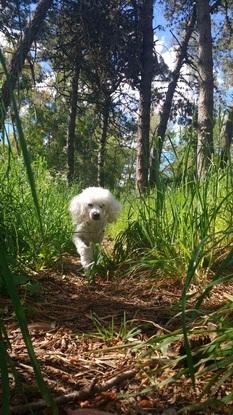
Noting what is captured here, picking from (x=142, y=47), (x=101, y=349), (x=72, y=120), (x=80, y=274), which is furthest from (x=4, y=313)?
(x=72, y=120)

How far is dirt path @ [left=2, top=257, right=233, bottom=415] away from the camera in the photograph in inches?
42.9

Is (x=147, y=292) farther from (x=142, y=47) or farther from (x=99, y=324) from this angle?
(x=142, y=47)

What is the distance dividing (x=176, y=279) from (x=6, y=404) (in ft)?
5.66

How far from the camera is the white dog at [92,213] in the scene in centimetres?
432

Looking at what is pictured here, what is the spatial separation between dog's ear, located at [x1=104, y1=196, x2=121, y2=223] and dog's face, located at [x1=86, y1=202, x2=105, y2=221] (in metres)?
0.08

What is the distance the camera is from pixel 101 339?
1.58 metres

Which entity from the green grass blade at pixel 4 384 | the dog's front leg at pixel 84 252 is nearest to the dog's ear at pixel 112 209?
the dog's front leg at pixel 84 252

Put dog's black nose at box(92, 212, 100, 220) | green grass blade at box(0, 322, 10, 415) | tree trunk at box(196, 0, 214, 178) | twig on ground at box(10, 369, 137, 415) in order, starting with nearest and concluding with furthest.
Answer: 1. green grass blade at box(0, 322, 10, 415)
2. twig on ground at box(10, 369, 137, 415)
3. dog's black nose at box(92, 212, 100, 220)
4. tree trunk at box(196, 0, 214, 178)

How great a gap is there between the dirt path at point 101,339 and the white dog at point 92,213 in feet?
5.50

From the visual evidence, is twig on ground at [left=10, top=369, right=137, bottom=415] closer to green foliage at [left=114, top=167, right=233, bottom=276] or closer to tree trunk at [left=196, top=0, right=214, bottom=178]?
green foliage at [left=114, top=167, right=233, bottom=276]

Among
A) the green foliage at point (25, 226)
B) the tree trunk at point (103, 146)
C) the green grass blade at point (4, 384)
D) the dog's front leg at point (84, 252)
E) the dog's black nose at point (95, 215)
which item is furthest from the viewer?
the tree trunk at point (103, 146)

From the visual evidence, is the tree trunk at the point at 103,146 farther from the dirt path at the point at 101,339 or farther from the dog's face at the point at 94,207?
the dirt path at the point at 101,339

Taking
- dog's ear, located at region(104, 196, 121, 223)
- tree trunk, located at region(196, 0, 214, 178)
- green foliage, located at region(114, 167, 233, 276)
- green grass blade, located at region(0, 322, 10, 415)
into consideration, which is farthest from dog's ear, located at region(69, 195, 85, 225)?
green grass blade, located at region(0, 322, 10, 415)

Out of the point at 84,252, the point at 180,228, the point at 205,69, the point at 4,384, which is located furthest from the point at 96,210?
the point at 205,69
